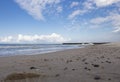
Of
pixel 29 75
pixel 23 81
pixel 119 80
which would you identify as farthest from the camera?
pixel 29 75

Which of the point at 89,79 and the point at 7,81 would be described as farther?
the point at 89,79

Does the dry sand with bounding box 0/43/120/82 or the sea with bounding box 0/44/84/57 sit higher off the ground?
the dry sand with bounding box 0/43/120/82

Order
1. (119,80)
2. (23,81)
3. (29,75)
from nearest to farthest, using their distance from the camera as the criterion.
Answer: (23,81) < (119,80) < (29,75)

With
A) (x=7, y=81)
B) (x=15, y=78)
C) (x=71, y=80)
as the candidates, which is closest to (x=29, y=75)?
(x=15, y=78)

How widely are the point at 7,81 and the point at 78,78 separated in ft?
5.75

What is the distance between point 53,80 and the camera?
13.6ft

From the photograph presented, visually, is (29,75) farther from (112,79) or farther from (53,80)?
(112,79)

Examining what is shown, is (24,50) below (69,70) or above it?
below

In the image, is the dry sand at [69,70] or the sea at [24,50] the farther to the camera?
the sea at [24,50]

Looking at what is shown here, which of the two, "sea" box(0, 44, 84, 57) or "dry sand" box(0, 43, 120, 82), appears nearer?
"dry sand" box(0, 43, 120, 82)

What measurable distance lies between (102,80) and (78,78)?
60cm

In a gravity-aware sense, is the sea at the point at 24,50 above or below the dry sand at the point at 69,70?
below

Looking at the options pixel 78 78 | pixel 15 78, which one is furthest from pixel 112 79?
pixel 15 78

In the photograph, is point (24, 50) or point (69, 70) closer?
point (69, 70)
